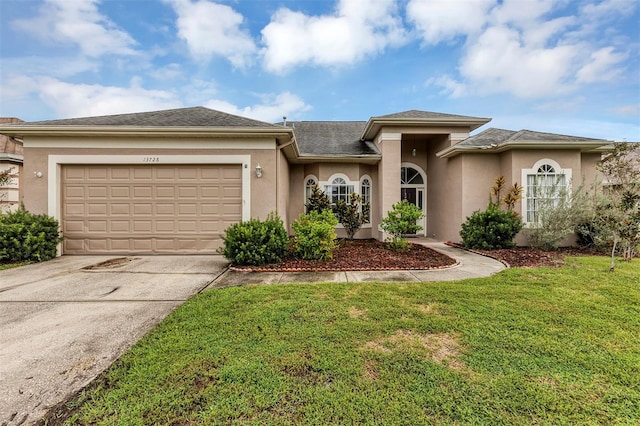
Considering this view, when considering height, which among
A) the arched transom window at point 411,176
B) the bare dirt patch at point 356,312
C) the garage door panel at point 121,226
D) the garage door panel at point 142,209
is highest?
the arched transom window at point 411,176

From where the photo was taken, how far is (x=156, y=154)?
818 centimetres

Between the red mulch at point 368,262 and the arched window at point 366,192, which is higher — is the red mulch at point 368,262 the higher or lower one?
the lower one

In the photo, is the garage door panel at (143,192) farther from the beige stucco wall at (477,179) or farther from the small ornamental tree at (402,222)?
the beige stucco wall at (477,179)

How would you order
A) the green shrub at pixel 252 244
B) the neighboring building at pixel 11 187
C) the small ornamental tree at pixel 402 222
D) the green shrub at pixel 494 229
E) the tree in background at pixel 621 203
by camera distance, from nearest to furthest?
the tree in background at pixel 621 203
the green shrub at pixel 252 244
the small ornamental tree at pixel 402 222
the green shrub at pixel 494 229
the neighboring building at pixel 11 187

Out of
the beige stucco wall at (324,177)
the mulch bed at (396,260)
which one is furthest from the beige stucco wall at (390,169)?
the mulch bed at (396,260)

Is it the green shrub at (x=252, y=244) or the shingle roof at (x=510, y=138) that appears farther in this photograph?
the shingle roof at (x=510, y=138)

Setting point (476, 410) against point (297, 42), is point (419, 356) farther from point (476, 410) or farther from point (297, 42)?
point (297, 42)

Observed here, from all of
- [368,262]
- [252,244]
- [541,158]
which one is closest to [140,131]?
[252,244]

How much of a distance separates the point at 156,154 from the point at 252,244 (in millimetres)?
4395

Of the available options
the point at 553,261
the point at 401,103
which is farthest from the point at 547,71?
the point at 553,261

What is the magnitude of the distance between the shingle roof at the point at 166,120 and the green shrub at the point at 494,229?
7425mm

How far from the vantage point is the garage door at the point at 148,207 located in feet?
26.8

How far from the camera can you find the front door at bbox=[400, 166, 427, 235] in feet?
42.6

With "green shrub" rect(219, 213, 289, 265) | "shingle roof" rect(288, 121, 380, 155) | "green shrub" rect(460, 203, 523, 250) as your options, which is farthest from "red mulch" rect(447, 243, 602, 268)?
"green shrub" rect(219, 213, 289, 265)
